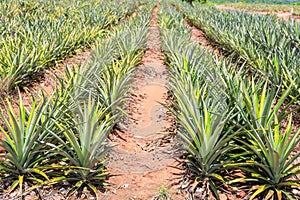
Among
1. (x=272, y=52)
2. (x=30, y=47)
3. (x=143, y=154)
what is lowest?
(x=143, y=154)

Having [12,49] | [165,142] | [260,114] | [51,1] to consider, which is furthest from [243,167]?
[51,1]

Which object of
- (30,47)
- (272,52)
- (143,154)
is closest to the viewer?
(143,154)

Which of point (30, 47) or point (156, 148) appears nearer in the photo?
point (156, 148)

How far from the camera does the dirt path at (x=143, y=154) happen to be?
2271 mm

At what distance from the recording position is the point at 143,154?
2.84 m

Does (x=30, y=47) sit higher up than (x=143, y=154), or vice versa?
(x=30, y=47)

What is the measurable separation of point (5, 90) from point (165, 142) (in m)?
2.00

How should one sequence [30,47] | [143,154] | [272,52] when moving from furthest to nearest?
[30,47], [272,52], [143,154]

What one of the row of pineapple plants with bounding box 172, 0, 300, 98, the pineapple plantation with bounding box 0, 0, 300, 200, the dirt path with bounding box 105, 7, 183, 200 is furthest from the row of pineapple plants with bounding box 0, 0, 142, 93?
the row of pineapple plants with bounding box 172, 0, 300, 98

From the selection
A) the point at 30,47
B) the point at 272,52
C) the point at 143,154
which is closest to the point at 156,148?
the point at 143,154

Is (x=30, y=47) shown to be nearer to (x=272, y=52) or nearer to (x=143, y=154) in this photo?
(x=143, y=154)

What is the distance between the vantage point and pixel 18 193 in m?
2.09

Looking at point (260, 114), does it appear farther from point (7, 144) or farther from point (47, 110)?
point (7, 144)

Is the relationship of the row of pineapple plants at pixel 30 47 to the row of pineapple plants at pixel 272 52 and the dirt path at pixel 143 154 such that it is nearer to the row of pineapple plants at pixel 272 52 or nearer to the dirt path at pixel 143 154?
the dirt path at pixel 143 154
